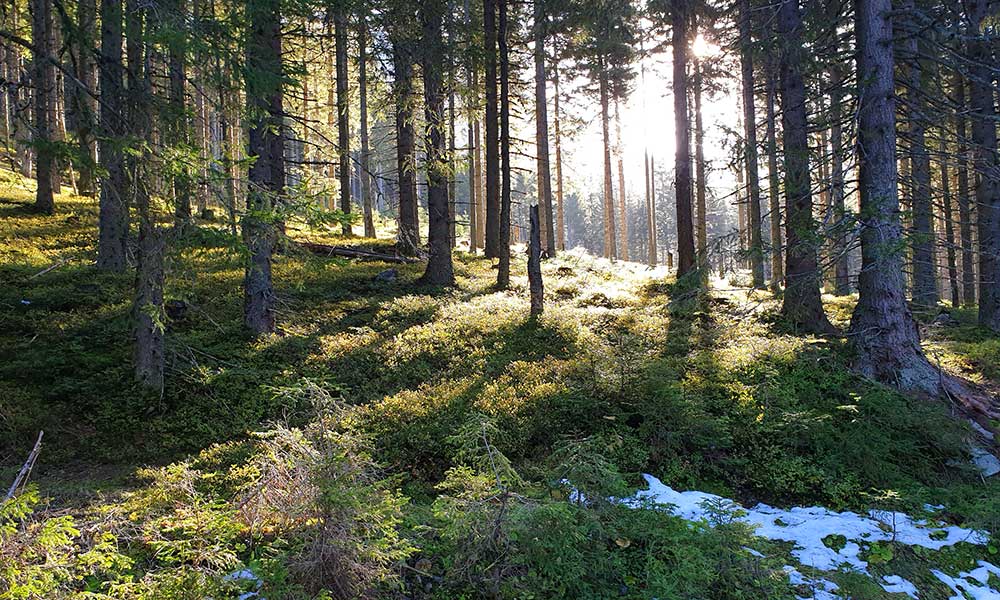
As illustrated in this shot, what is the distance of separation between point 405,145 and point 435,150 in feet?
14.7

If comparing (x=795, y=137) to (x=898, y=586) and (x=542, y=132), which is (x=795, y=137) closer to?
(x=898, y=586)

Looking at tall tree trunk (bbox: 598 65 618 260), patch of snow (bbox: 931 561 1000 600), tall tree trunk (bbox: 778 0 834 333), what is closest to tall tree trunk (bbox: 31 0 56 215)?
patch of snow (bbox: 931 561 1000 600)

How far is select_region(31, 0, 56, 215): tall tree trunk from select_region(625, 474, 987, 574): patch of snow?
6126mm

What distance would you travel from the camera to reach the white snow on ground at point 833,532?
4.44m

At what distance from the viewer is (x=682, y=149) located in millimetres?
13359

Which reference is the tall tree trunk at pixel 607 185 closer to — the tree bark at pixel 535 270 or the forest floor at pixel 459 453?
the forest floor at pixel 459 453

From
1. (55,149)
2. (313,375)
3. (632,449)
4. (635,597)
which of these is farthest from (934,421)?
(55,149)

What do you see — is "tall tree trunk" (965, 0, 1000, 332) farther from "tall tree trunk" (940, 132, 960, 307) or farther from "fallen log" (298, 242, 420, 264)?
"fallen log" (298, 242, 420, 264)

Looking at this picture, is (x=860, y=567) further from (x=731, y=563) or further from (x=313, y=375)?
(x=313, y=375)

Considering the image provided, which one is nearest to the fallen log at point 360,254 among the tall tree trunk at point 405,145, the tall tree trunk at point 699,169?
the tall tree trunk at point 405,145

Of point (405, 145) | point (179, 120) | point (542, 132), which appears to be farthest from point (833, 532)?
point (542, 132)

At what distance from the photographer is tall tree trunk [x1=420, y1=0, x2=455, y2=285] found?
1145cm

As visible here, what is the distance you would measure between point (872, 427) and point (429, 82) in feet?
37.4

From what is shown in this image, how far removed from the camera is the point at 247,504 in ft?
14.6
